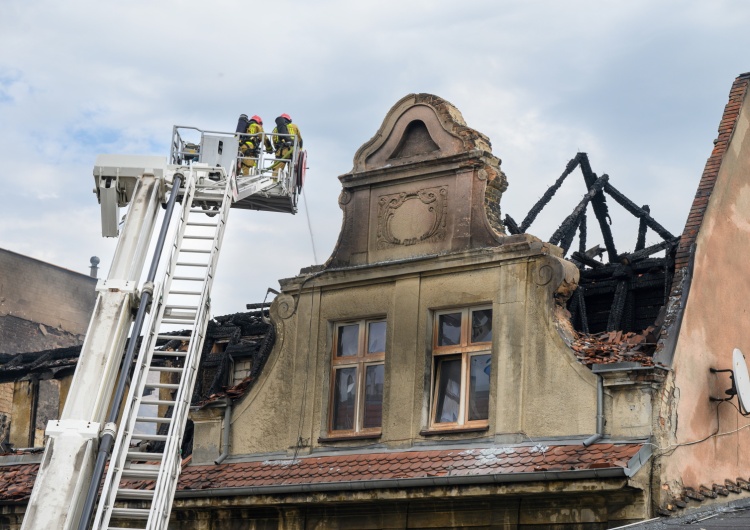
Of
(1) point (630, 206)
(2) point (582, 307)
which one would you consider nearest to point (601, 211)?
(1) point (630, 206)

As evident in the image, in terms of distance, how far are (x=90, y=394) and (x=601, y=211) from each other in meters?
8.65

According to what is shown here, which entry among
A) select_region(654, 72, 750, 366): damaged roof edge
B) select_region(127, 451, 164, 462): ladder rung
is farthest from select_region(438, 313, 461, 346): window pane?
select_region(127, 451, 164, 462): ladder rung

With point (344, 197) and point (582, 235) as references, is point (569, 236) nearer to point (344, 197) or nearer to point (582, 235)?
point (582, 235)

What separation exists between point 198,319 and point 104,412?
62.5 inches

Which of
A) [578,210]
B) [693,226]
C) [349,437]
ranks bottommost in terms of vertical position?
[349,437]

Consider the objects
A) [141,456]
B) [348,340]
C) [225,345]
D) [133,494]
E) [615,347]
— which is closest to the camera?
[133,494]

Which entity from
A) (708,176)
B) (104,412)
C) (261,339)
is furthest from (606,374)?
(261,339)

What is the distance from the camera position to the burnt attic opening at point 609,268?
1727 cm

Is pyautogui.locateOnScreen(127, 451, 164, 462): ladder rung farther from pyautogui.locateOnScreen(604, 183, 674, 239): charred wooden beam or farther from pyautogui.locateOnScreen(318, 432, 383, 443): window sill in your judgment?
pyautogui.locateOnScreen(604, 183, 674, 239): charred wooden beam

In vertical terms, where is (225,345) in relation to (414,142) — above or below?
below

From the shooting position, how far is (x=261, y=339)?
22.6 meters

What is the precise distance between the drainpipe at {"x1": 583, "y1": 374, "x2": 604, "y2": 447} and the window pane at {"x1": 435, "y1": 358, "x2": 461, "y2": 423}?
205cm

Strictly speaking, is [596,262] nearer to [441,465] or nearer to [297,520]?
[441,465]

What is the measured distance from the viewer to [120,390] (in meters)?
13.0
